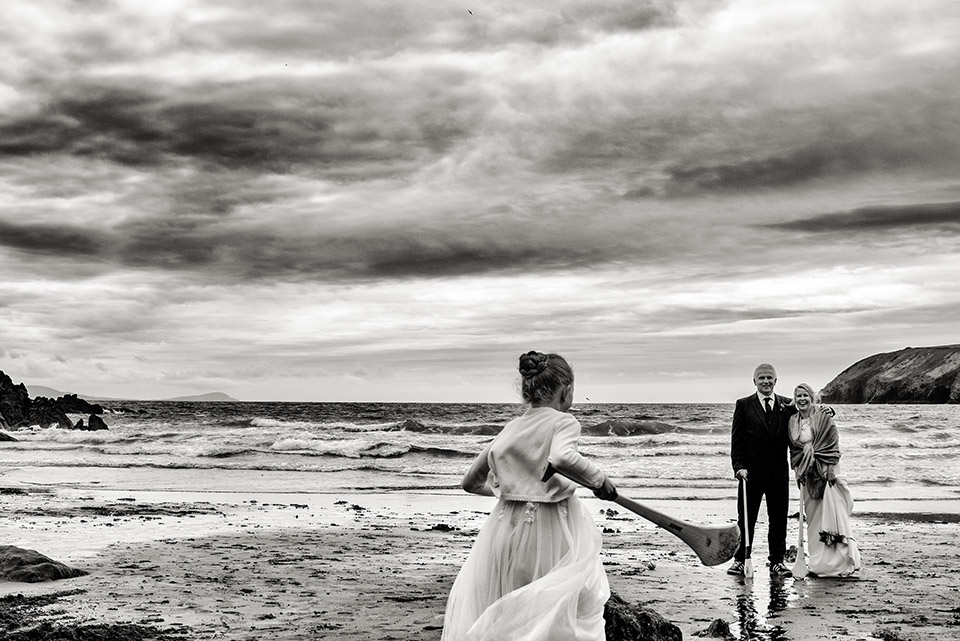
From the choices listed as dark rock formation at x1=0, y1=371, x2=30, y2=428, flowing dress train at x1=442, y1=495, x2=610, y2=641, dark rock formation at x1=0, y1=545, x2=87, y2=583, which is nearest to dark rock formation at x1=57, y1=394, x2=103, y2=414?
dark rock formation at x1=0, y1=371, x2=30, y2=428

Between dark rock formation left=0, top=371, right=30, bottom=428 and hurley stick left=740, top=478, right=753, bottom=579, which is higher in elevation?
dark rock formation left=0, top=371, right=30, bottom=428

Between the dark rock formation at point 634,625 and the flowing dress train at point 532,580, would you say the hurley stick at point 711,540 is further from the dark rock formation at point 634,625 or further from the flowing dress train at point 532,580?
the dark rock formation at point 634,625

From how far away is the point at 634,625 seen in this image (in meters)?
5.58

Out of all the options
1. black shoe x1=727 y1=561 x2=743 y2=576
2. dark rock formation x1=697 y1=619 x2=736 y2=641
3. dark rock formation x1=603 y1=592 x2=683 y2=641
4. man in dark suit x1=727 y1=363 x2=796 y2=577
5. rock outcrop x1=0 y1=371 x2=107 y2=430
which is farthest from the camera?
rock outcrop x1=0 y1=371 x2=107 y2=430

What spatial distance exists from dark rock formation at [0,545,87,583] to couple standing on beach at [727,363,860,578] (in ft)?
19.0

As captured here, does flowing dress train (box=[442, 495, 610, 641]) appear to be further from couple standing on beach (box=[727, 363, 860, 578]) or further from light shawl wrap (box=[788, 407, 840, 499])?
light shawl wrap (box=[788, 407, 840, 499])

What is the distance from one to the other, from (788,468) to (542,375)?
16.9 ft

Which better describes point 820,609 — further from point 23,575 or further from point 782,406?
point 23,575

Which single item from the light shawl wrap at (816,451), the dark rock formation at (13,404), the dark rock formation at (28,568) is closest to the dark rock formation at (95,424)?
the dark rock formation at (13,404)

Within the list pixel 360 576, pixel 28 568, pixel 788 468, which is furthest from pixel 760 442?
pixel 28 568

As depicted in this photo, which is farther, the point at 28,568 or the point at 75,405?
the point at 75,405

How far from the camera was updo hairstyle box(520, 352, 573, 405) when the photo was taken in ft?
14.5

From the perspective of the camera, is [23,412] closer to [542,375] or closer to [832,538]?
[832,538]

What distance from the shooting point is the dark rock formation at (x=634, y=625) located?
219 inches
